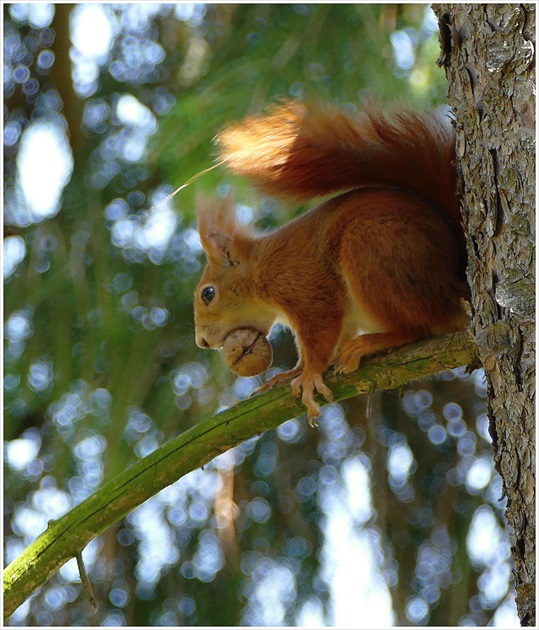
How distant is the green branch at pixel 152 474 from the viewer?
1278mm

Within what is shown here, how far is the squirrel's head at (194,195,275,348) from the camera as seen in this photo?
1876 millimetres

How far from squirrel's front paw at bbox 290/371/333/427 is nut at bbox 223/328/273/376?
223mm

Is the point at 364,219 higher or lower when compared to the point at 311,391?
higher

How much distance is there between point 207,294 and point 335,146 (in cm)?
59

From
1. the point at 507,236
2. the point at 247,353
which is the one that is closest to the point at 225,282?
the point at 247,353

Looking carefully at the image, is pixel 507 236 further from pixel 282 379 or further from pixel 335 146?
pixel 282 379

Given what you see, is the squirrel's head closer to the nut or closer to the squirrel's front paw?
the nut

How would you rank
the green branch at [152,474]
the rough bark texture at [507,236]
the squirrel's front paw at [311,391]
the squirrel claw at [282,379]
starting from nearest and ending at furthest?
the rough bark texture at [507,236] → the green branch at [152,474] → the squirrel's front paw at [311,391] → the squirrel claw at [282,379]

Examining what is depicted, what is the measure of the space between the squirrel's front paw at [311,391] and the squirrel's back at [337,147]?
33cm

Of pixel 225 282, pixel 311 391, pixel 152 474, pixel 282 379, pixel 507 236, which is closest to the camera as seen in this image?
A: pixel 507 236

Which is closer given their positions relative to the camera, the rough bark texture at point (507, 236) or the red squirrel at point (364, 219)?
the rough bark texture at point (507, 236)

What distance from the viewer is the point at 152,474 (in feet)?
4.25

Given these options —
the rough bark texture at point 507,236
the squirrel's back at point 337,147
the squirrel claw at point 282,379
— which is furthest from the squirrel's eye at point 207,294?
the rough bark texture at point 507,236

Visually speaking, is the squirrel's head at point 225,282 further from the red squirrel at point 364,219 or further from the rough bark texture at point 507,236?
the rough bark texture at point 507,236
